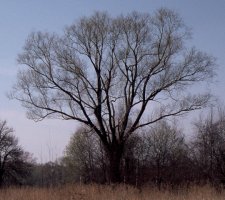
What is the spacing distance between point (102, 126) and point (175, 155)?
20.8m

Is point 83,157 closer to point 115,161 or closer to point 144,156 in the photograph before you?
point 144,156

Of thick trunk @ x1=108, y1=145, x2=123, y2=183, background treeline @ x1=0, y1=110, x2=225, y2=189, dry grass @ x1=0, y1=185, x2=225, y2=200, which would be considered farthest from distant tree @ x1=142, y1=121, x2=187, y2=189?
dry grass @ x1=0, y1=185, x2=225, y2=200

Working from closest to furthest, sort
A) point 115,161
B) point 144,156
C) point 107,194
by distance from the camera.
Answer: point 107,194, point 115,161, point 144,156

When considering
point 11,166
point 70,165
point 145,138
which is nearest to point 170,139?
point 145,138

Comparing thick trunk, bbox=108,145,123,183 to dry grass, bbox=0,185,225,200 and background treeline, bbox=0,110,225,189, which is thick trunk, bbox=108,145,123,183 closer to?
background treeline, bbox=0,110,225,189

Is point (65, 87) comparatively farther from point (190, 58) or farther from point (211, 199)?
point (211, 199)

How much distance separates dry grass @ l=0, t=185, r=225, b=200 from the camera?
12.9 meters

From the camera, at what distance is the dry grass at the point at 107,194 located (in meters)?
12.9

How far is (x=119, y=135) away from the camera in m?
28.6

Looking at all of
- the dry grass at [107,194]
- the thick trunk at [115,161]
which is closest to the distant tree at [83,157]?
the thick trunk at [115,161]

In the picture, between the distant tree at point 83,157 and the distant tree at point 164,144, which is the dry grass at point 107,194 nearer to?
the distant tree at point 83,157

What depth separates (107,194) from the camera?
1396 centimetres

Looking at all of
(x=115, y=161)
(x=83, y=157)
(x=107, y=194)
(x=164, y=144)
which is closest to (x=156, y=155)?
(x=164, y=144)

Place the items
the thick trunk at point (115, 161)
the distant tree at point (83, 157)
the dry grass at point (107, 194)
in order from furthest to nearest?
the distant tree at point (83, 157) < the thick trunk at point (115, 161) < the dry grass at point (107, 194)
